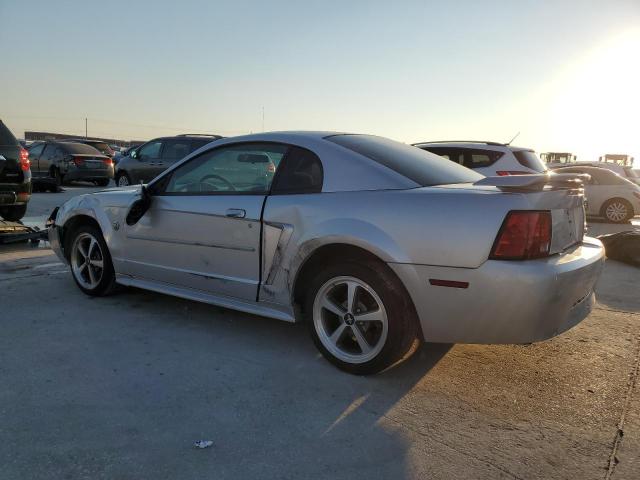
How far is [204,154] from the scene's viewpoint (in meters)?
4.05

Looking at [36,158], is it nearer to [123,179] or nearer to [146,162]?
[123,179]

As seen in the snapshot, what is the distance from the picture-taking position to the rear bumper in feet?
8.57

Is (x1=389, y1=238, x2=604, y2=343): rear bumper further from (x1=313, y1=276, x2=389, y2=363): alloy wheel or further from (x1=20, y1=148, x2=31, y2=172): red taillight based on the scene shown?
(x1=20, y1=148, x2=31, y2=172): red taillight

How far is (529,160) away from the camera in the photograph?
927cm

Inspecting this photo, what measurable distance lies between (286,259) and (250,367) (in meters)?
0.72

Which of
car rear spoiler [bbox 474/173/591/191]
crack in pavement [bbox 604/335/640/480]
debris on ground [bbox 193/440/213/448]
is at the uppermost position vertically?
car rear spoiler [bbox 474/173/591/191]

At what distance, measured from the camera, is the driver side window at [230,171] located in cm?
364

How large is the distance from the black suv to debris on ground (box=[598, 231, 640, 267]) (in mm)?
8799

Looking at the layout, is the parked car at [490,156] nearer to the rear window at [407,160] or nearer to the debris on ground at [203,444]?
the rear window at [407,160]

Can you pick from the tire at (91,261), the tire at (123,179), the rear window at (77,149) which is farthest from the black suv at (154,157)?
the tire at (91,261)

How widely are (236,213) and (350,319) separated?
1.10 meters

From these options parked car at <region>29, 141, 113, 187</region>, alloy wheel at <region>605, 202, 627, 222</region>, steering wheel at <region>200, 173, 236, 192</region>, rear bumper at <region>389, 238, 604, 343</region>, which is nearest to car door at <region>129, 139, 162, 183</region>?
parked car at <region>29, 141, 113, 187</region>

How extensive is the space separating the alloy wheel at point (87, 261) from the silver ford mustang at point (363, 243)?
1.23ft

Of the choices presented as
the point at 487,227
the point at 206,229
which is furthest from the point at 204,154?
the point at 487,227
